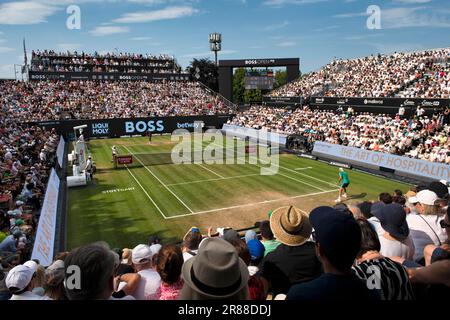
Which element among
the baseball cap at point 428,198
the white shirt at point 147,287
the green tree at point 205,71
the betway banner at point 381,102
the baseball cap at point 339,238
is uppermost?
the green tree at point 205,71

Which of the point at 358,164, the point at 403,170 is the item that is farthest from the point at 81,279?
the point at 358,164

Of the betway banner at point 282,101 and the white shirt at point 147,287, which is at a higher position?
the betway banner at point 282,101

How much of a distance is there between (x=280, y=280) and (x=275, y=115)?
4629 centimetres

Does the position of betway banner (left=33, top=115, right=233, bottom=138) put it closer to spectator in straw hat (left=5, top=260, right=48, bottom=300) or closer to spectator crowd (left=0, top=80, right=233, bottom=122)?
spectator crowd (left=0, top=80, right=233, bottom=122)

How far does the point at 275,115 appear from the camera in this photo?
49594 mm

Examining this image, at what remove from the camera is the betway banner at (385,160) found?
70.9 ft

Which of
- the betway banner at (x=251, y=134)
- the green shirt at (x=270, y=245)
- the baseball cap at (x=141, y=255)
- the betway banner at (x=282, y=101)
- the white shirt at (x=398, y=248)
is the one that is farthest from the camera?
the betway banner at (x=282, y=101)

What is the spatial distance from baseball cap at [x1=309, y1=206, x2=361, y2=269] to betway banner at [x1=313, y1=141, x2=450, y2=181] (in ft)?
70.2

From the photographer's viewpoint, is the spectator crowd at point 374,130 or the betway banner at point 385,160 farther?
the spectator crowd at point 374,130

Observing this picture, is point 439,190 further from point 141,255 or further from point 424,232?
point 141,255

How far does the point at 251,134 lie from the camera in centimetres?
4406

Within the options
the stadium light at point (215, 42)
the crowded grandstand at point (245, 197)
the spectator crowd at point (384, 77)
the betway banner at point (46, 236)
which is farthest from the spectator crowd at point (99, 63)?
A: the betway banner at point (46, 236)

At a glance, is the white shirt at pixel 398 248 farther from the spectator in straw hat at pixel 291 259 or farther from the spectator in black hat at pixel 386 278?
the spectator in black hat at pixel 386 278

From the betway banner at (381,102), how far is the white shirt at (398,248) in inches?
1181
